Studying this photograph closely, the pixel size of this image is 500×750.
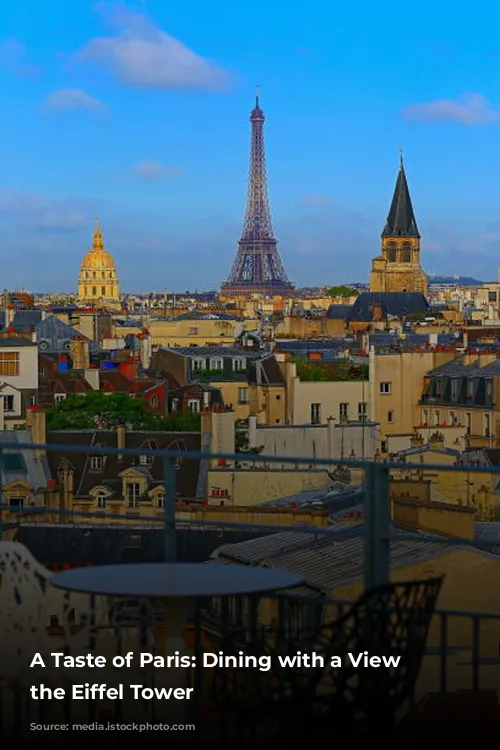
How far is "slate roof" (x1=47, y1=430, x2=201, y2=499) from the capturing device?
34.5 m

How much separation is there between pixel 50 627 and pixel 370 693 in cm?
146

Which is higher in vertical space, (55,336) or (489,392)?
(55,336)

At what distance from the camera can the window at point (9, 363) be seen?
54.8 metres

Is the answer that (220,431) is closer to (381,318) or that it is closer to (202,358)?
(202,358)

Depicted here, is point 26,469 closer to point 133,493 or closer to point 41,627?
point 133,493

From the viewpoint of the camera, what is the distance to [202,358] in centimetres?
6588

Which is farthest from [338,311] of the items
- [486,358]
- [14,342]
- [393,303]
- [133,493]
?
[133,493]

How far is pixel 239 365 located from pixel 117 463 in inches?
1129

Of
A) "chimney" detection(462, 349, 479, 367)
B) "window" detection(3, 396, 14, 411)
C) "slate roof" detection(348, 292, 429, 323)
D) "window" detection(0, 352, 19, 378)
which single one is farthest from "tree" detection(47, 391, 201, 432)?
"slate roof" detection(348, 292, 429, 323)

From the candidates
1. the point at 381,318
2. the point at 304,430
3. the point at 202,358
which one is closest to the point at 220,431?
the point at 304,430

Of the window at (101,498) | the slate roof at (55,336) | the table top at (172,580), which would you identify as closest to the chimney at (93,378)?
Result: the slate roof at (55,336)

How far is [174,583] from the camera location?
22.9 ft

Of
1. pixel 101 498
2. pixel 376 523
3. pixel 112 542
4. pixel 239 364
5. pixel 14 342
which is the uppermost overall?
pixel 14 342

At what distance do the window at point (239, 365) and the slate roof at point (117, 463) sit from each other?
2359 centimetres
